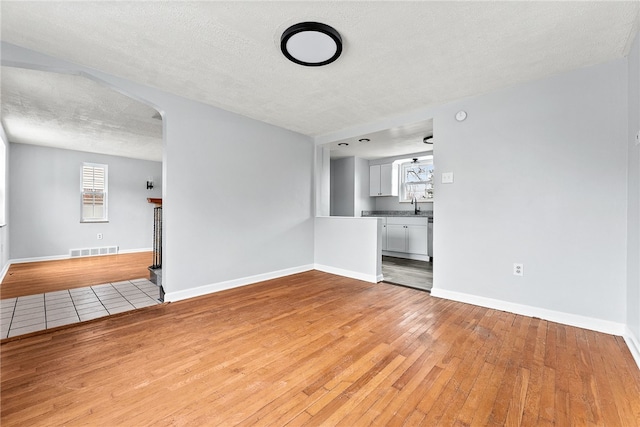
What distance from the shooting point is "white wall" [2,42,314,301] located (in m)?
3.04

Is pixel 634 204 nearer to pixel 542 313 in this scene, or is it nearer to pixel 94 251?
pixel 542 313

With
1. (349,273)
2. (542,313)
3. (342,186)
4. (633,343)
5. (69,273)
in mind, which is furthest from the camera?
(342,186)

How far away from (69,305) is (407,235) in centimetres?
549

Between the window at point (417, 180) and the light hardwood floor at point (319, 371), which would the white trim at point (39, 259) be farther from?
the window at point (417, 180)

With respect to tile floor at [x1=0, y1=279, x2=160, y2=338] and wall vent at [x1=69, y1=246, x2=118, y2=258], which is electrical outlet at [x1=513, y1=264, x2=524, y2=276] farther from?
wall vent at [x1=69, y1=246, x2=118, y2=258]

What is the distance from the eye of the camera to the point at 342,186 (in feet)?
22.4

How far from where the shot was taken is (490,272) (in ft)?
9.55

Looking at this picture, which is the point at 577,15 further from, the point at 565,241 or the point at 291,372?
the point at 291,372

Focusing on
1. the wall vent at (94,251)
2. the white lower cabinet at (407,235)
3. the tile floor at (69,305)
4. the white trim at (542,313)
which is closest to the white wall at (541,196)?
the white trim at (542,313)

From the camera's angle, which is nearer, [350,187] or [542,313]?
[542,313]

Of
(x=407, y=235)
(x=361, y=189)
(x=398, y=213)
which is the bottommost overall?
(x=407, y=235)

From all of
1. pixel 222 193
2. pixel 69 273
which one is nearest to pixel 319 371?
pixel 222 193

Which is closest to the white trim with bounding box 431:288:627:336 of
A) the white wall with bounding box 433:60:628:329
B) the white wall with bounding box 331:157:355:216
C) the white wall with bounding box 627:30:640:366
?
the white wall with bounding box 433:60:628:329

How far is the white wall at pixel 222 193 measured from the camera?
9.98 ft
